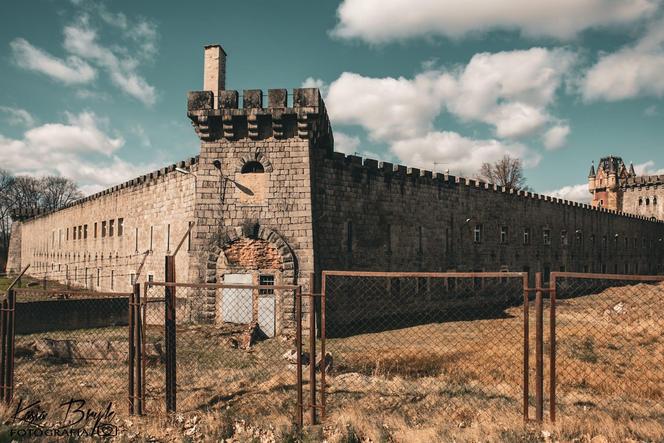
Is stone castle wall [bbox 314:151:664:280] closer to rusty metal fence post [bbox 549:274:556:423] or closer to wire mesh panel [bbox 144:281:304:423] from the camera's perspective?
wire mesh panel [bbox 144:281:304:423]

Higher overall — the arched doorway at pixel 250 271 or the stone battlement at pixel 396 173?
the stone battlement at pixel 396 173

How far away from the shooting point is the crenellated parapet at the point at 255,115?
579 inches

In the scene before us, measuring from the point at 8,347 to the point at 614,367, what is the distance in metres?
12.8

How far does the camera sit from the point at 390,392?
727cm

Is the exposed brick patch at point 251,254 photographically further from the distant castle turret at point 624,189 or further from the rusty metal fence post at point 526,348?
the distant castle turret at point 624,189

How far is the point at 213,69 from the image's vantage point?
655 inches

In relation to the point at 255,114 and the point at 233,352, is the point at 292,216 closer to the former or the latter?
the point at 255,114

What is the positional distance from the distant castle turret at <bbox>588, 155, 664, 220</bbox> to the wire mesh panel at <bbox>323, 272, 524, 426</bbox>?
31688mm

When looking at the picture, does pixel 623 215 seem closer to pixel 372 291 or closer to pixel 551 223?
pixel 551 223

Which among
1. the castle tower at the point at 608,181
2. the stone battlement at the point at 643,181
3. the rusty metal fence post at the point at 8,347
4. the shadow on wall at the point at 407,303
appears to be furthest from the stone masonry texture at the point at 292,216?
the castle tower at the point at 608,181

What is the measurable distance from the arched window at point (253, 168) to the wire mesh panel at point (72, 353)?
21.6 feet

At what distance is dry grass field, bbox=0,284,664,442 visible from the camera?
17.9 feet

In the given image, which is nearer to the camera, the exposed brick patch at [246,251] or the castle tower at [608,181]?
the exposed brick patch at [246,251]

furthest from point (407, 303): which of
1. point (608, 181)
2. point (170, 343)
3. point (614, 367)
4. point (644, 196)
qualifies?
point (608, 181)
